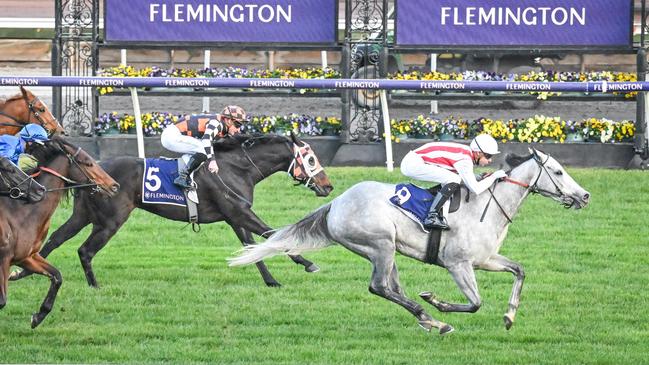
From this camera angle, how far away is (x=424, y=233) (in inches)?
405

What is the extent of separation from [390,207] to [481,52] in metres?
7.44

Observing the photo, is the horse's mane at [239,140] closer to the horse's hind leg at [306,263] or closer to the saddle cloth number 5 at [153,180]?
the saddle cloth number 5 at [153,180]

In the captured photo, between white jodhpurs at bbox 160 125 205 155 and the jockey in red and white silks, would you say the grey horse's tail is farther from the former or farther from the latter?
white jodhpurs at bbox 160 125 205 155

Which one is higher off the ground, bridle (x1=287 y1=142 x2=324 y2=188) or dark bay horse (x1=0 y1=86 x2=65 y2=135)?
dark bay horse (x1=0 y1=86 x2=65 y2=135)

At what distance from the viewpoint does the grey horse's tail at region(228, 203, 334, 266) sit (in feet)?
34.5

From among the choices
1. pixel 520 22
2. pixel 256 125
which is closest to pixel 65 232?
pixel 256 125

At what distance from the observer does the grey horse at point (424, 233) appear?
1021 cm

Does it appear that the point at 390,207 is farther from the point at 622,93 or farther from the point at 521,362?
the point at 622,93

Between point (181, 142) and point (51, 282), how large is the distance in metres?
2.12

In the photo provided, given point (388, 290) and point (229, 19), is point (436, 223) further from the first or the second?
point (229, 19)

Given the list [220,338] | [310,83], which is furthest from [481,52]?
[220,338]

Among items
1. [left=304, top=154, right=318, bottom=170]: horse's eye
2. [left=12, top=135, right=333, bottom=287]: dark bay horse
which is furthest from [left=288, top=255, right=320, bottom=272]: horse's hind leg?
[left=304, top=154, right=318, bottom=170]: horse's eye

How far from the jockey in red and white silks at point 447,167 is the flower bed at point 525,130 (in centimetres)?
663

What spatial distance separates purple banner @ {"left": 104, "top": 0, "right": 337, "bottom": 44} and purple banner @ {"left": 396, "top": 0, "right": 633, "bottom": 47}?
97cm
